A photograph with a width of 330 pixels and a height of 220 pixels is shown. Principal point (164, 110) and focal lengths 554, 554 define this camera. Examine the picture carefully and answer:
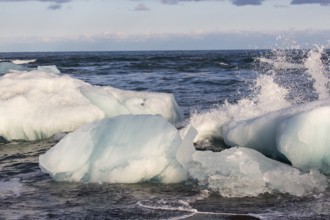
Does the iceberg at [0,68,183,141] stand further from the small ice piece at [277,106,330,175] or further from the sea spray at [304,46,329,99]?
the sea spray at [304,46,329,99]

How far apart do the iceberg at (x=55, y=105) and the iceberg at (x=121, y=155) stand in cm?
311

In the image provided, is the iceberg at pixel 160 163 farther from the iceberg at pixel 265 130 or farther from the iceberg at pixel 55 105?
the iceberg at pixel 55 105

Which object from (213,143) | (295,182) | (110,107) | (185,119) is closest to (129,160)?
(295,182)

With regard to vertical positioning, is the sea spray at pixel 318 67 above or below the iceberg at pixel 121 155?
above

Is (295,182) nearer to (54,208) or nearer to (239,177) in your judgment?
(239,177)

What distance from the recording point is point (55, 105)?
9.92 meters

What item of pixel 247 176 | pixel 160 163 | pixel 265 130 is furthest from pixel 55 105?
pixel 247 176

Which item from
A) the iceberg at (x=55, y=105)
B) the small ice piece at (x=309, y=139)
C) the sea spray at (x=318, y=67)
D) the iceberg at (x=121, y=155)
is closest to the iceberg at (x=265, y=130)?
the small ice piece at (x=309, y=139)

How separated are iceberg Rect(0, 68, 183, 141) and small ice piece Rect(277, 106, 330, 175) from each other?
13.5ft

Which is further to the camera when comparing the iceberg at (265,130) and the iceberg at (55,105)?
the iceberg at (55,105)

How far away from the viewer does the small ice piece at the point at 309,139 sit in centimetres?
615

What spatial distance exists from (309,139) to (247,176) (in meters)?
0.88

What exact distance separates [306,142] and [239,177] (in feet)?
2.96

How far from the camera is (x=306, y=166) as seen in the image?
20.6ft
